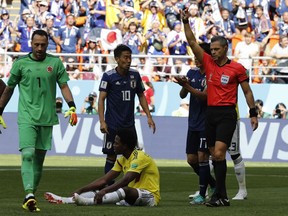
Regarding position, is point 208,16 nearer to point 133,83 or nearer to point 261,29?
point 261,29

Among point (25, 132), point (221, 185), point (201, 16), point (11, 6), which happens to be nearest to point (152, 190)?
point (221, 185)

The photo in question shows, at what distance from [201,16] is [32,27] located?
5107 mm

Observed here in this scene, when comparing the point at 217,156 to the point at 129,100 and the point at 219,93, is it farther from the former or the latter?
the point at 129,100

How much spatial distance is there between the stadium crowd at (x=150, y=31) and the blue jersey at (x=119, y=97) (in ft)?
44.2

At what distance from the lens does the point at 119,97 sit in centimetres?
1653

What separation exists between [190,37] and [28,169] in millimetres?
2739

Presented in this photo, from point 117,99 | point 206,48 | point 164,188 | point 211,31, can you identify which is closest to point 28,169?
point 117,99

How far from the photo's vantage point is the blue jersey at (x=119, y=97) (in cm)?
1648

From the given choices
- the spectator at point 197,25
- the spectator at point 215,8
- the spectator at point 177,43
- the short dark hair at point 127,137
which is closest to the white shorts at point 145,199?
the short dark hair at point 127,137

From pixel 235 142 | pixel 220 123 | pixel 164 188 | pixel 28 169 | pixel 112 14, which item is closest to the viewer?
pixel 28 169

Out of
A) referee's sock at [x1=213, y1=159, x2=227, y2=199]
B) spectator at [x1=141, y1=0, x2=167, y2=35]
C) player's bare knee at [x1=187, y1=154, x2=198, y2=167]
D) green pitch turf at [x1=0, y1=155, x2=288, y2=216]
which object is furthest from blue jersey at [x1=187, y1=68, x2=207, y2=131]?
spectator at [x1=141, y1=0, x2=167, y2=35]

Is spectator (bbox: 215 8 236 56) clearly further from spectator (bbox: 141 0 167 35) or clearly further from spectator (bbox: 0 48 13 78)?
spectator (bbox: 0 48 13 78)

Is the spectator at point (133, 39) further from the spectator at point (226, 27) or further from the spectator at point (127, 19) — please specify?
the spectator at point (226, 27)

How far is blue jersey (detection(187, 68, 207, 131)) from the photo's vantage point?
53.0 feet
